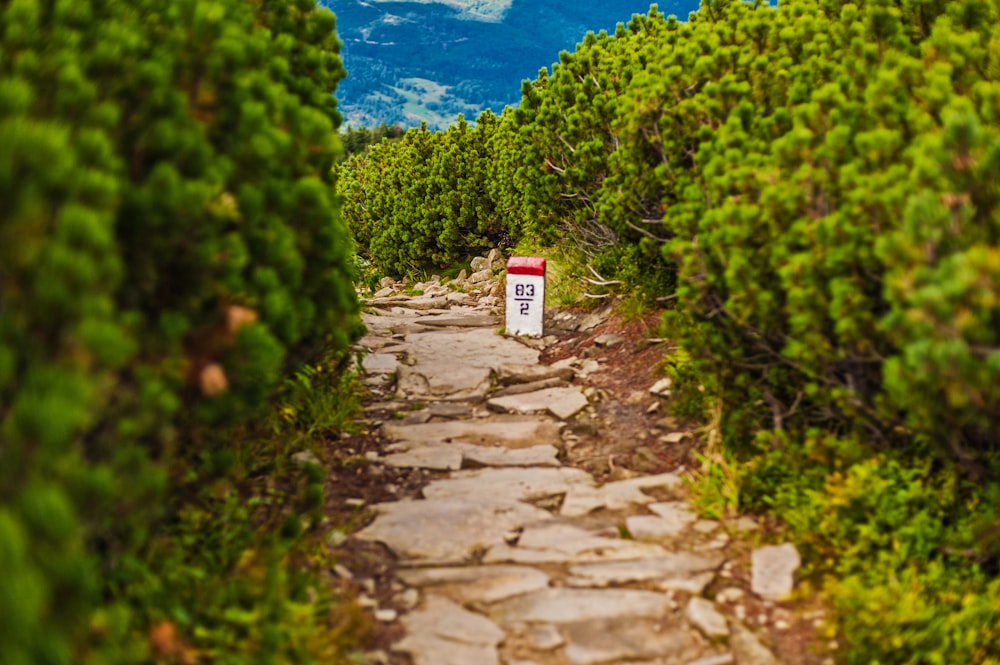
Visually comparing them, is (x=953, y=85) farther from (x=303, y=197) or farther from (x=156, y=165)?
(x=156, y=165)

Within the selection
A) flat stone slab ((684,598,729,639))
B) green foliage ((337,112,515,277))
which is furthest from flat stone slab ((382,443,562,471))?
green foliage ((337,112,515,277))

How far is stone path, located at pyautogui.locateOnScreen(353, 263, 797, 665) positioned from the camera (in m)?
4.12

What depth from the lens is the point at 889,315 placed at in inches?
142

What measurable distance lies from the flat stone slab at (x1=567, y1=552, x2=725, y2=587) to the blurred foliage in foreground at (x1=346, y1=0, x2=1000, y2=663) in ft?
1.71

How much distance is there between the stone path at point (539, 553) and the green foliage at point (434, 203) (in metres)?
7.52

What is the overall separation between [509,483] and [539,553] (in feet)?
3.12

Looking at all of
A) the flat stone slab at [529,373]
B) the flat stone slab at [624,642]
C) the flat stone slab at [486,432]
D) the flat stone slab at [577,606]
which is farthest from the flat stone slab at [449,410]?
the flat stone slab at [624,642]

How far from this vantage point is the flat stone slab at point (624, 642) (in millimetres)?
4020

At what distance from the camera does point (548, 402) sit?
7367 mm

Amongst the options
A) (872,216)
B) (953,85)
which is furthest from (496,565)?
(953,85)

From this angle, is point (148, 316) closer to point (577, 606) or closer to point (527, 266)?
point (577, 606)

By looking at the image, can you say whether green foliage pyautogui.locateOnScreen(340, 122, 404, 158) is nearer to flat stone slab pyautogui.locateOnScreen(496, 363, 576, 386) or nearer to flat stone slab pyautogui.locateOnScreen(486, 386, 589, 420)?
flat stone slab pyautogui.locateOnScreen(496, 363, 576, 386)

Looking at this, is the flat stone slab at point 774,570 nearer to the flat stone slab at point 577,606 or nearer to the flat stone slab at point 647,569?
the flat stone slab at point 647,569

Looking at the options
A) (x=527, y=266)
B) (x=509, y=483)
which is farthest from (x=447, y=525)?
(x=527, y=266)
